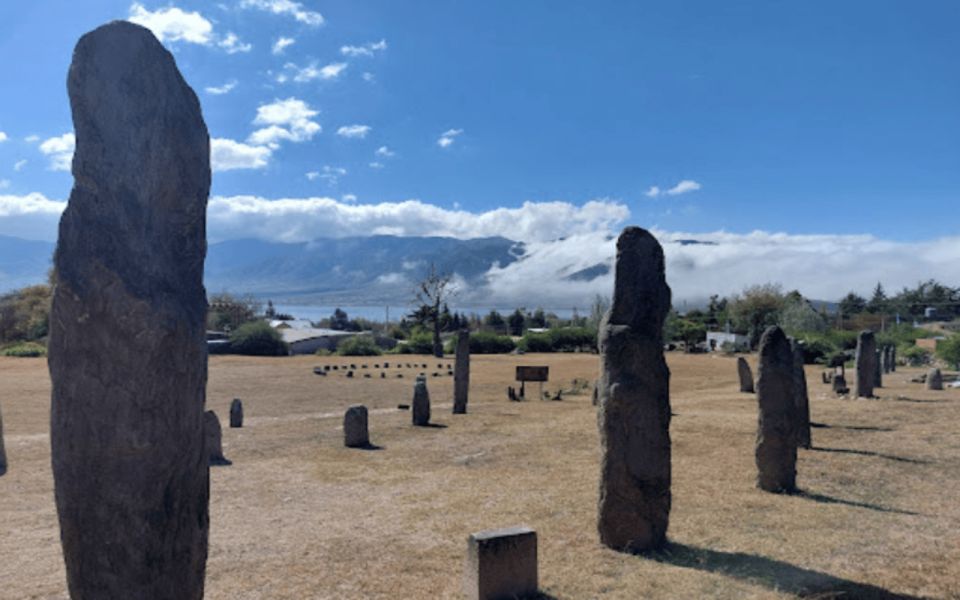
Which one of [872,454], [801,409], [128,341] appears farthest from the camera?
[801,409]

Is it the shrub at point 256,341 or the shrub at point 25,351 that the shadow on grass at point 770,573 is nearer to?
the shrub at point 256,341

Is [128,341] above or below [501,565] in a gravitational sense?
above

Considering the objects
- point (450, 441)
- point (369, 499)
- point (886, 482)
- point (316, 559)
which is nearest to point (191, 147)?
point (316, 559)

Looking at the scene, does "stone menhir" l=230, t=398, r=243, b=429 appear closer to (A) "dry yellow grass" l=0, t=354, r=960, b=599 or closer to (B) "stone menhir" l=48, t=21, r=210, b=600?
(A) "dry yellow grass" l=0, t=354, r=960, b=599

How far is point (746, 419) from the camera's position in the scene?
19344 millimetres

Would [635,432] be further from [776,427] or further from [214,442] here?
[214,442]

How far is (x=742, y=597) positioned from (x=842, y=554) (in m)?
2.04

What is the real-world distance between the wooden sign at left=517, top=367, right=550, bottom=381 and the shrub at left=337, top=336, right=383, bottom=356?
27.3 metres

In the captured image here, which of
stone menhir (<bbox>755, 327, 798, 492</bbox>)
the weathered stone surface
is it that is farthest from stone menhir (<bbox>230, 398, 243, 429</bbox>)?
stone menhir (<bbox>755, 327, 798, 492</bbox>)

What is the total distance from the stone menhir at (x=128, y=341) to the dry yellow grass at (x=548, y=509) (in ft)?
10.9

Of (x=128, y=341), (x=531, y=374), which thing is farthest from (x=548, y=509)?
(x=531, y=374)

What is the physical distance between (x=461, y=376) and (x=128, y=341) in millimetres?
19420

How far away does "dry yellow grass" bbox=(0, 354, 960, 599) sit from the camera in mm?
7562

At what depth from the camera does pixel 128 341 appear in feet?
13.7
